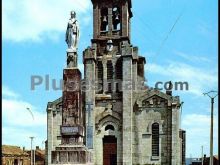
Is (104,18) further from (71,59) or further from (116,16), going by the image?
(71,59)

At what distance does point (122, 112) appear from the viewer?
112ft

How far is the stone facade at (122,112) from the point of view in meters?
33.7

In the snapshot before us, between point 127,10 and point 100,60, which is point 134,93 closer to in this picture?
point 100,60

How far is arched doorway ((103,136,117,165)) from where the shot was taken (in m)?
34.8

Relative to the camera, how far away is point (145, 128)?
34.1m

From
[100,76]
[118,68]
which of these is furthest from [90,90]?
[118,68]

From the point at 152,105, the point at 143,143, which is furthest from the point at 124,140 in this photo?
the point at 152,105

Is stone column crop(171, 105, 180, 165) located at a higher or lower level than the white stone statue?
lower

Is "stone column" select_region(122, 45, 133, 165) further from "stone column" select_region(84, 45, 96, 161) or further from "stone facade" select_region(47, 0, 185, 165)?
"stone column" select_region(84, 45, 96, 161)

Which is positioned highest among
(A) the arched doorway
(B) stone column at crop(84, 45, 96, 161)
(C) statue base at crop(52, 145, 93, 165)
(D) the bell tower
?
(D) the bell tower

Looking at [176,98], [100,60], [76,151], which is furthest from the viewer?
[100,60]

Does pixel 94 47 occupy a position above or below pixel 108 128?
above

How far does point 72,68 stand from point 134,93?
48.0 feet

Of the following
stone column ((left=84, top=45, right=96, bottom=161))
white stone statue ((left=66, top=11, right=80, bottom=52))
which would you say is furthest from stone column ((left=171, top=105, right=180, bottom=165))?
white stone statue ((left=66, top=11, right=80, bottom=52))
